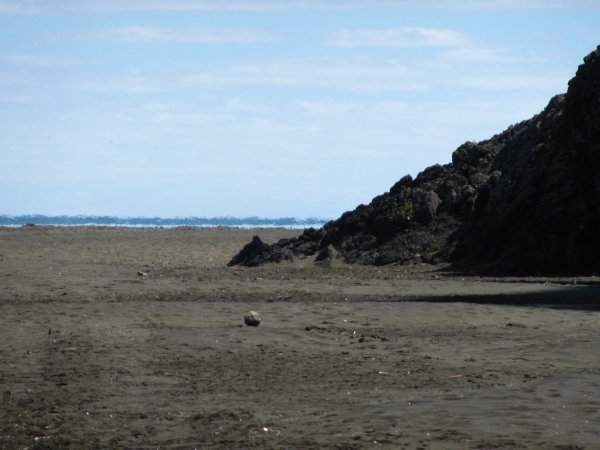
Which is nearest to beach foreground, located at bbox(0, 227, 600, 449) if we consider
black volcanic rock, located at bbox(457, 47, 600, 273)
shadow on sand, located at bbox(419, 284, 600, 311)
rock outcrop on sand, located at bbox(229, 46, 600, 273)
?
shadow on sand, located at bbox(419, 284, 600, 311)

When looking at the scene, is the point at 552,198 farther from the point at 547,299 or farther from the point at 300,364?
the point at 300,364

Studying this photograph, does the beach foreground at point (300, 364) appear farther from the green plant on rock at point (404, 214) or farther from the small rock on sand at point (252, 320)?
the green plant on rock at point (404, 214)

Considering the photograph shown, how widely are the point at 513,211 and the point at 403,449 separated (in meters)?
20.8

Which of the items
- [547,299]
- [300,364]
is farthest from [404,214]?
[300,364]

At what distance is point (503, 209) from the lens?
27.8 metres

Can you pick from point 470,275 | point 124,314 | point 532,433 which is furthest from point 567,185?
point 532,433

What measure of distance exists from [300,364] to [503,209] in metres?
17.1

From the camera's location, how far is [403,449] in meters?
7.29

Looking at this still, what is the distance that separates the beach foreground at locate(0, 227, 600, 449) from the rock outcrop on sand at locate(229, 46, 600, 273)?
3032 millimetres

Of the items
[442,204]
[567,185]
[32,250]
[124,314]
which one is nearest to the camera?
[124,314]

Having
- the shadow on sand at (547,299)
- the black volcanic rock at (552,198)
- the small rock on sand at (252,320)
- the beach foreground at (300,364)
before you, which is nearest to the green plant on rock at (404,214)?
the black volcanic rock at (552,198)

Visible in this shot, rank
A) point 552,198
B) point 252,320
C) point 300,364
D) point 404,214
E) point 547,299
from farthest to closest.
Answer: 1. point 404,214
2. point 552,198
3. point 547,299
4. point 252,320
5. point 300,364

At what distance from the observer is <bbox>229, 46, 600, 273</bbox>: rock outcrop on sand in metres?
24.8

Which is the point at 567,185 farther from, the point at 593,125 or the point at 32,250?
the point at 32,250
